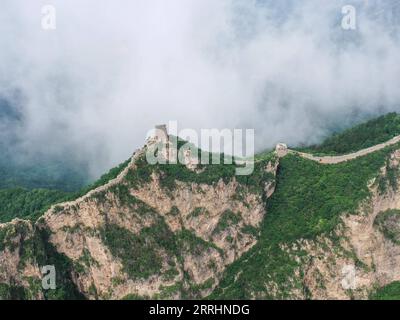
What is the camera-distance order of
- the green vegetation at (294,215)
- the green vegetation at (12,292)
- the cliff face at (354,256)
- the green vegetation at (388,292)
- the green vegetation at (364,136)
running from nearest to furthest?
the green vegetation at (12,292)
the green vegetation at (388,292)
the green vegetation at (294,215)
the cliff face at (354,256)
the green vegetation at (364,136)

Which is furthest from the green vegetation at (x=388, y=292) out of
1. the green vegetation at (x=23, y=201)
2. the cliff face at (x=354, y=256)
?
the green vegetation at (x=23, y=201)

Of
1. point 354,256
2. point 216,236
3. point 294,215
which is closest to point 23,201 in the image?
point 216,236

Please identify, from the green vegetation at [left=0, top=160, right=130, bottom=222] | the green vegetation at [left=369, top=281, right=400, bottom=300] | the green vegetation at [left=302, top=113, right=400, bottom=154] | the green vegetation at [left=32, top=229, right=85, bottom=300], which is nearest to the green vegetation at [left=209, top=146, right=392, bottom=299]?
the green vegetation at [left=302, top=113, right=400, bottom=154]

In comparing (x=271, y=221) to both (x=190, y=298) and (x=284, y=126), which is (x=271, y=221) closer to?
(x=190, y=298)

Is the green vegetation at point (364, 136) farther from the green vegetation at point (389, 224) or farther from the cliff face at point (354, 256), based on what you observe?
the cliff face at point (354, 256)

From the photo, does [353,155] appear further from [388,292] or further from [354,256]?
[388,292]

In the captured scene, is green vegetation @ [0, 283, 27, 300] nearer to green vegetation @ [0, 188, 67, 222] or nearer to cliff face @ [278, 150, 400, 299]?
green vegetation @ [0, 188, 67, 222]
